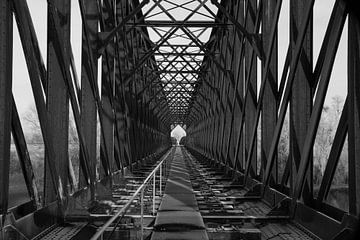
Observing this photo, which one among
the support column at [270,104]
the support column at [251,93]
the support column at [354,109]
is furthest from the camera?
the support column at [251,93]

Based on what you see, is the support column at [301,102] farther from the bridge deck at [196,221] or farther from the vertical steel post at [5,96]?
the vertical steel post at [5,96]

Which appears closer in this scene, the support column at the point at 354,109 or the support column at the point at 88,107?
the support column at the point at 354,109

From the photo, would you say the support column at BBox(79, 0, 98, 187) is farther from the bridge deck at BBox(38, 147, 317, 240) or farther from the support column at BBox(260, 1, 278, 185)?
the support column at BBox(260, 1, 278, 185)

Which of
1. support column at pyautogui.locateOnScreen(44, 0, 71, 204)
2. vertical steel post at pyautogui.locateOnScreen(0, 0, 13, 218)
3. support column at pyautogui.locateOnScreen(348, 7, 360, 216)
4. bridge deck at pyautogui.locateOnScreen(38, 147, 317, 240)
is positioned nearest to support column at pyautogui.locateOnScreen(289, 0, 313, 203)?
bridge deck at pyautogui.locateOnScreen(38, 147, 317, 240)

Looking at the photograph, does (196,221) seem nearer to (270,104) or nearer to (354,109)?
(270,104)

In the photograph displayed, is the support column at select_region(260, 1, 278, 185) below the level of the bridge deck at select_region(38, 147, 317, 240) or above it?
above

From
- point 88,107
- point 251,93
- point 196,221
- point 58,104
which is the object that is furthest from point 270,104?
point 58,104

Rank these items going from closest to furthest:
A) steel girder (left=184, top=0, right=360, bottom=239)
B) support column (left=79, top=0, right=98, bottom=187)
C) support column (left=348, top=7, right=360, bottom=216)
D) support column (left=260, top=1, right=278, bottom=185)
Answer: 1. support column (left=348, top=7, right=360, bottom=216)
2. steel girder (left=184, top=0, right=360, bottom=239)
3. support column (left=79, top=0, right=98, bottom=187)
4. support column (left=260, top=1, right=278, bottom=185)

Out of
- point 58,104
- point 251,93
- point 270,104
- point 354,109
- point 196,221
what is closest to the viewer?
point 354,109

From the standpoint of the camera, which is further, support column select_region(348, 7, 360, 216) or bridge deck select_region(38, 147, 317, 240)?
bridge deck select_region(38, 147, 317, 240)

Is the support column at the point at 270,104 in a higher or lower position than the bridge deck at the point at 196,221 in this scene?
higher

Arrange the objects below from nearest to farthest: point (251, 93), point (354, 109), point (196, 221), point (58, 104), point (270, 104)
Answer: point (354, 109)
point (58, 104)
point (196, 221)
point (270, 104)
point (251, 93)

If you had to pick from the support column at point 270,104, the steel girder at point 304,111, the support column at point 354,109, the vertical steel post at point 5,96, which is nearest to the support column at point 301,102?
the steel girder at point 304,111

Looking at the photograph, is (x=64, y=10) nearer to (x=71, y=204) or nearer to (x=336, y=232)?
(x=71, y=204)
